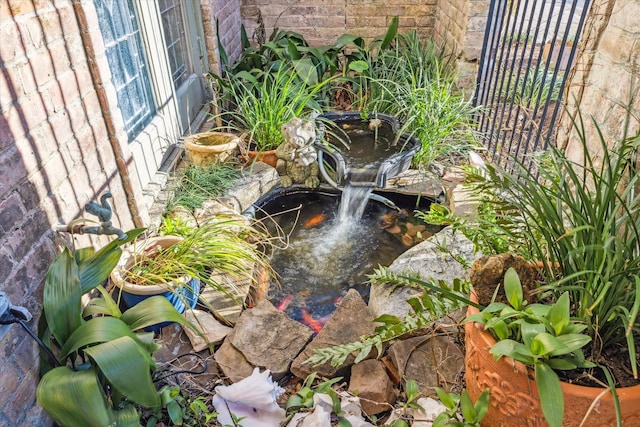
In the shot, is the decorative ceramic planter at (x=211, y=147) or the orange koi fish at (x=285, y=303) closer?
the orange koi fish at (x=285, y=303)

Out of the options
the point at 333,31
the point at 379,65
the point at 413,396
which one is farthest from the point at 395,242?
the point at 333,31

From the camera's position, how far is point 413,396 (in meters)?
1.35

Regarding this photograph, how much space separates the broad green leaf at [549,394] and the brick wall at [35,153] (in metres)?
1.34

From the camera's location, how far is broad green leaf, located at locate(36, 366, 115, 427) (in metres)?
1.10

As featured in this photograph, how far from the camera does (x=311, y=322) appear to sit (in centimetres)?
206

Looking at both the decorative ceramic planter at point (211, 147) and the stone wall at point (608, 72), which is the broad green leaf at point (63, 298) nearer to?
the decorative ceramic planter at point (211, 147)

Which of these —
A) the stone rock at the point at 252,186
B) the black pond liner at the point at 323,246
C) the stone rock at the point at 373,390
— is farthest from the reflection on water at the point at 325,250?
the stone rock at the point at 373,390

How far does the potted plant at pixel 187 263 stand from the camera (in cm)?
177

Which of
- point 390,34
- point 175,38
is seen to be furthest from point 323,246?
point 390,34

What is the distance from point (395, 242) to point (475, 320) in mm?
1473

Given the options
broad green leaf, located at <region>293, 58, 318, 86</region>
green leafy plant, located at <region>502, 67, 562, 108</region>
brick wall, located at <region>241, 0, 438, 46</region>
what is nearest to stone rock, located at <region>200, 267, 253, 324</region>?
green leafy plant, located at <region>502, 67, 562, 108</region>

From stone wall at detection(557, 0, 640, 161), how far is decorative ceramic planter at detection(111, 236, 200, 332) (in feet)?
5.00

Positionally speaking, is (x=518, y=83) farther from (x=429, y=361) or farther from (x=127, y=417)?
(x=127, y=417)

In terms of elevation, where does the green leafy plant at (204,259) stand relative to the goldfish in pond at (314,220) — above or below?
above
